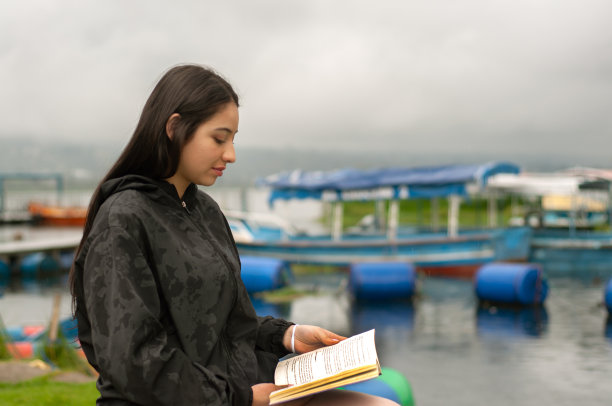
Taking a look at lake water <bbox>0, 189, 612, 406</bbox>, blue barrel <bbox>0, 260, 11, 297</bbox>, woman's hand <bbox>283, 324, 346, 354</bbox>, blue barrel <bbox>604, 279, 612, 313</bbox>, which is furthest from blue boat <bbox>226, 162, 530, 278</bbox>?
woman's hand <bbox>283, 324, 346, 354</bbox>

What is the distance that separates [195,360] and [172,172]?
534 millimetres

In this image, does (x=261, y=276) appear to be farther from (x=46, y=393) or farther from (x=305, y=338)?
(x=305, y=338)

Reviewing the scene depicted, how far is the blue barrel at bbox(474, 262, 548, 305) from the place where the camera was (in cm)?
1191

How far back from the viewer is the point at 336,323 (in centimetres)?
1077

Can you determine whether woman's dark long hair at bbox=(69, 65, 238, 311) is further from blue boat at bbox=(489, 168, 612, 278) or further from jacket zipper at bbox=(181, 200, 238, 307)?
blue boat at bbox=(489, 168, 612, 278)

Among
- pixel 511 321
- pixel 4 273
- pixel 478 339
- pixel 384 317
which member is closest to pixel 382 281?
pixel 384 317

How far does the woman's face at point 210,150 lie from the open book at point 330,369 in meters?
0.63

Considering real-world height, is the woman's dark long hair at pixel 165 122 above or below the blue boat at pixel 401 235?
above

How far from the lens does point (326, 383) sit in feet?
5.91

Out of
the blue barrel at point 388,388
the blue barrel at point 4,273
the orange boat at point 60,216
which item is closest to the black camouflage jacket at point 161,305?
the blue barrel at point 388,388

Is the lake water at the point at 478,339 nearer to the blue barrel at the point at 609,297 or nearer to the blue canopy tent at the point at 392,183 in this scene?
the blue barrel at the point at 609,297

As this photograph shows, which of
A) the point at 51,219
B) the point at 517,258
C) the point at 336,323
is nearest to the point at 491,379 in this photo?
the point at 336,323

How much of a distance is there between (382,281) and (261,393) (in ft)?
36.8

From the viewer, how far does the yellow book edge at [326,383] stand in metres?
1.75
